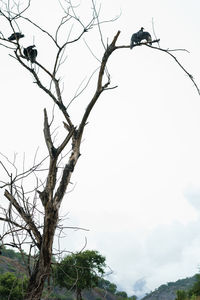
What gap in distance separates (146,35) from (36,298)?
2.66 m

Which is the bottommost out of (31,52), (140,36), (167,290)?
(31,52)

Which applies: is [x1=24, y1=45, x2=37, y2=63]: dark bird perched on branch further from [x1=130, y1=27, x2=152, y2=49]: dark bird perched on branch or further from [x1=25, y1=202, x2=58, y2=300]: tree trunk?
[x1=25, y1=202, x2=58, y2=300]: tree trunk

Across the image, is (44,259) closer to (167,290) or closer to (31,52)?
(31,52)

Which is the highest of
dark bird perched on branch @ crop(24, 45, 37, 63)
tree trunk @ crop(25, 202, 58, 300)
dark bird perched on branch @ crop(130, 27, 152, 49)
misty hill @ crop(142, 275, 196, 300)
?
misty hill @ crop(142, 275, 196, 300)

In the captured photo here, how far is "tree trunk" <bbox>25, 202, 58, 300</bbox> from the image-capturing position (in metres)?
1.97

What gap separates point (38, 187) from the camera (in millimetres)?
2355

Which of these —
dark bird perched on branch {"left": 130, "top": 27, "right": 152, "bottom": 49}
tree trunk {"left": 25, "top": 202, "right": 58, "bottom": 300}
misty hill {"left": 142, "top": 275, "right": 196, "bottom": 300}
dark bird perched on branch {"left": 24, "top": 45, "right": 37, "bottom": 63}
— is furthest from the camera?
misty hill {"left": 142, "top": 275, "right": 196, "bottom": 300}

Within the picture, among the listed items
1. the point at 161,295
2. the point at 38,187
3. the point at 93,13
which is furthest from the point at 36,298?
the point at 161,295

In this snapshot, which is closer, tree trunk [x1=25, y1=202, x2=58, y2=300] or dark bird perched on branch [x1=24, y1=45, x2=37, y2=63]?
tree trunk [x1=25, y1=202, x2=58, y2=300]

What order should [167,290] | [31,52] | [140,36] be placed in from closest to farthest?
[31,52]
[140,36]
[167,290]

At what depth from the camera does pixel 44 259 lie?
82.6 inches

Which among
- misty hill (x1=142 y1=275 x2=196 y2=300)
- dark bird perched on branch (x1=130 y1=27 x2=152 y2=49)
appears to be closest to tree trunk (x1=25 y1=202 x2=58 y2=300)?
dark bird perched on branch (x1=130 y1=27 x2=152 y2=49)

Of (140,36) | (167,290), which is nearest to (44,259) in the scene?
(140,36)

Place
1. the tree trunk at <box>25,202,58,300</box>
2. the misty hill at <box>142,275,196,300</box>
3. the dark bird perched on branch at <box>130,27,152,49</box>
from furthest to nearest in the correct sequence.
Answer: the misty hill at <box>142,275,196,300</box>, the dark bird perched on branch at <box>130,27,152,49</box>, the tree trunk at <box>25,202,58,300</box>
